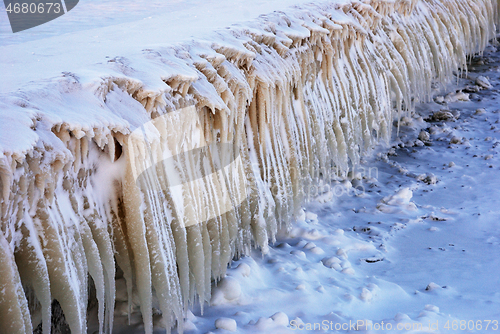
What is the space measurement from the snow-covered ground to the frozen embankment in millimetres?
177

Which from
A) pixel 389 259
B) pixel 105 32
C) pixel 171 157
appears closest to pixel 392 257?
pixel 389 259

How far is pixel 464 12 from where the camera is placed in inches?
227

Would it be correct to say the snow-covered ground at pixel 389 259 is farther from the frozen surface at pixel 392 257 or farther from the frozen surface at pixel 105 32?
the frozen surface at pixel 105 32

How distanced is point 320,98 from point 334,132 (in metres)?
0.31

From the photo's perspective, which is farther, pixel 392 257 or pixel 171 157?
pixel 392 257

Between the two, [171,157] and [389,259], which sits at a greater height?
[171,157]

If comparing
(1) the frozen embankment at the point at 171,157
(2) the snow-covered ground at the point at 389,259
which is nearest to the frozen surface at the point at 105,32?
(1) the frozen embankment at the point at 171,157

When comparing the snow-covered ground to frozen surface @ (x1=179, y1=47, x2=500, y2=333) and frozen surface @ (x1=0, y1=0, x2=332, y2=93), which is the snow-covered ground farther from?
frozen surface @ (x1=0, y1=0, x2=332, y2=93)

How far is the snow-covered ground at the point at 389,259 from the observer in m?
2.22

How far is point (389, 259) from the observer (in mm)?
2840

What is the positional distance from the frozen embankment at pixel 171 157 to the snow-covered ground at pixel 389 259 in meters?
0.18

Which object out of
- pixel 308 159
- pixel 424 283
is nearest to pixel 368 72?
pixel 308 159

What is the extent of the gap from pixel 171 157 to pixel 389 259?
1.56 metres

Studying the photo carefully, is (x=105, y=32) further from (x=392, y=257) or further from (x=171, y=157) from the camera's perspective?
(x=392, y=257)
